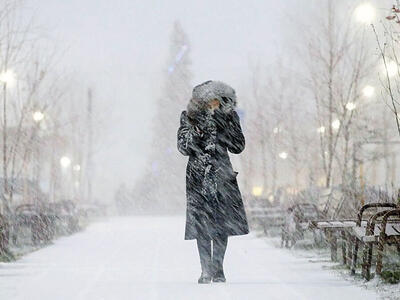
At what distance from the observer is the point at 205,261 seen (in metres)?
7.66

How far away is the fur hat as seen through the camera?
762cm

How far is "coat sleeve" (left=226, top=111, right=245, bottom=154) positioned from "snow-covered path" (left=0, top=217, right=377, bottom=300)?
1.25m

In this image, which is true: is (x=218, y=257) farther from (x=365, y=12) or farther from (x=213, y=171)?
(x=365, y=12)

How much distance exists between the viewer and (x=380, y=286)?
734cm

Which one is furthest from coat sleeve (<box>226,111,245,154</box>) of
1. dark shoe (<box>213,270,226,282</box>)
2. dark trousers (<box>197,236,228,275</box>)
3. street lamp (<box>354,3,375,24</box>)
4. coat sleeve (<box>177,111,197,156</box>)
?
street lamp (<box>354,3,375,24</box>)

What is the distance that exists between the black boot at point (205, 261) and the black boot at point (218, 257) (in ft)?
0.20

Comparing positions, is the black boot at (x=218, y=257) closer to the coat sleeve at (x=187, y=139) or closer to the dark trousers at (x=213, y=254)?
the dark trousers at (x=213, y=254)

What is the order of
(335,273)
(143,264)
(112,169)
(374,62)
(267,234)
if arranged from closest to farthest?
(335,273), (143,264), (267,234), (374,62), (112,169)

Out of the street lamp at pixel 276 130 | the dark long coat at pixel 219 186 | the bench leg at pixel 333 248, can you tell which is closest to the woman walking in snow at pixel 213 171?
the dark long coat at pixel 219 186

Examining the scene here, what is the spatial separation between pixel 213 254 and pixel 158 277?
3.48 ft

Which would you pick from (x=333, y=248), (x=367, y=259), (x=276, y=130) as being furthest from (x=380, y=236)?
(x=276, y=130)

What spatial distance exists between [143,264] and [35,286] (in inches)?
111

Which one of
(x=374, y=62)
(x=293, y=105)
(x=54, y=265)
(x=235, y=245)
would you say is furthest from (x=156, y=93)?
(x=54, y=265)

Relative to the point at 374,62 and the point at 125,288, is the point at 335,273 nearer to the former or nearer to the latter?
the point at 125,288
